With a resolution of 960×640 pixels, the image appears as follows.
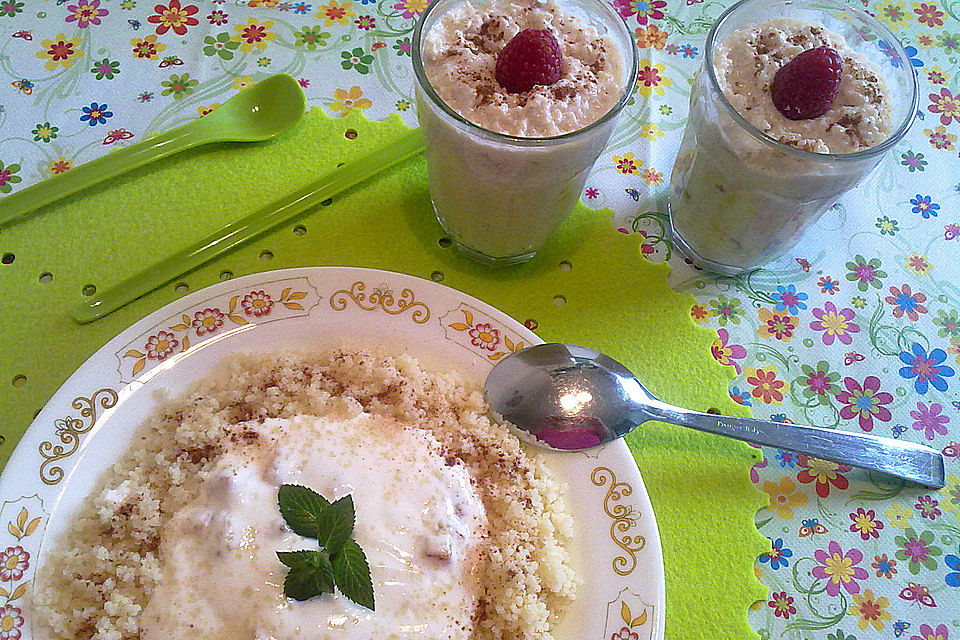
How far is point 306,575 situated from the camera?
130cm

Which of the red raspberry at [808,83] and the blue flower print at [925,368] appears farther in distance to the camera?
the blue flower print at [925,368]

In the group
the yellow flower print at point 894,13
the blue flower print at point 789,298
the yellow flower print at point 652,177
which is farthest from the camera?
the yellow flower print at point 894,13

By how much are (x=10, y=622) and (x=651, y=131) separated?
79.1 inches

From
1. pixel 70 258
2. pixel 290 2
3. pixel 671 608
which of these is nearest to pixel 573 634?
pixel 671 608

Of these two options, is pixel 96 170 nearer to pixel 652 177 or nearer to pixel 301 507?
pixel 301 507

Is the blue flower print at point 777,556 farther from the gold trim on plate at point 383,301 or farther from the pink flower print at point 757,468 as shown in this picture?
the gold trim on plate at point 383,301

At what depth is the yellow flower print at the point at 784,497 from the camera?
5.52 feet

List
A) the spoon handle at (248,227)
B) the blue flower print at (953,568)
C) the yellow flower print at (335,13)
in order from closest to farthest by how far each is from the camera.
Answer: the blue flower print at (953,568) < the spoon handle at (248,227) < the yellow flower print at (335,13)

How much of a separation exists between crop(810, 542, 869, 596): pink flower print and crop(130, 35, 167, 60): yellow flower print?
228 cm

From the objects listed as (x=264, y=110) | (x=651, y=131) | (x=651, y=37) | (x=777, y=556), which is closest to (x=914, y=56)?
(x=651, y=37)

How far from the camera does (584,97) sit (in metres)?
1.58

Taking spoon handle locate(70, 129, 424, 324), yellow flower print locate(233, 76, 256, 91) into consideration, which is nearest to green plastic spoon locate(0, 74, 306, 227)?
yellow flower print locate(233, 76, 256, 91)

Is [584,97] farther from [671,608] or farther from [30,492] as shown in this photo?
[30,492]

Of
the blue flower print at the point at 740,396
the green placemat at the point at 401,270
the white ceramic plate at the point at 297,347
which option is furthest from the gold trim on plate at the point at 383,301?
the blue flower print at the point at 740,396
